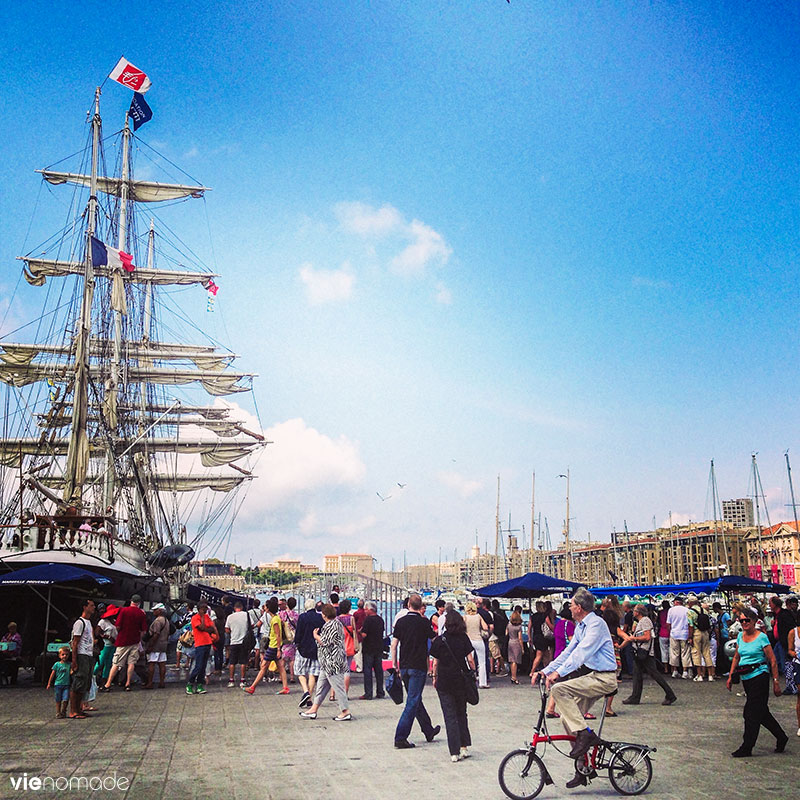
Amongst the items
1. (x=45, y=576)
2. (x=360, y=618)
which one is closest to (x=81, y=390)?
(x=45, y=576)

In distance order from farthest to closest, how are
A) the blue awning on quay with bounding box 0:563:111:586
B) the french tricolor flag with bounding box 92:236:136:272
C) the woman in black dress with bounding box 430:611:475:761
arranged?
the french tricolor flag with bounding box 92:236:136:272 → the blue awning on quay with bounding box 0:563:111:586 → the woman in black dress with bounding box 430:611:475:761

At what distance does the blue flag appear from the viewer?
132 ft

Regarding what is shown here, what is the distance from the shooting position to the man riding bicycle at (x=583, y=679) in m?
7.22

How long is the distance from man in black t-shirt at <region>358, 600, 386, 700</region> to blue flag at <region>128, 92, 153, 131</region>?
3424 centimetres

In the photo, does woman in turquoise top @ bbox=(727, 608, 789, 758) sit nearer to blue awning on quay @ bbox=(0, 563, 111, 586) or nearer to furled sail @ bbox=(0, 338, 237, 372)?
blue awning on quay @ bbox=(0, 563, 111, 586)

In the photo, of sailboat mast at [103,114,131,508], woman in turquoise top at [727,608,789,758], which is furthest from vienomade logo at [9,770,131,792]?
sailboat mast at [103,114,131,508]

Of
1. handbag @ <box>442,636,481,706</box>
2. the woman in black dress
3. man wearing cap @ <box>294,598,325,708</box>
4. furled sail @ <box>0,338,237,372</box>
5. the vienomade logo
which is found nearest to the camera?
the vienomade logo

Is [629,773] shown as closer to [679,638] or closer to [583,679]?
[583,679]

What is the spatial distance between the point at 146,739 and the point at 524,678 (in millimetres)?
11539

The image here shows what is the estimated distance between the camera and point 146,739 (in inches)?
398

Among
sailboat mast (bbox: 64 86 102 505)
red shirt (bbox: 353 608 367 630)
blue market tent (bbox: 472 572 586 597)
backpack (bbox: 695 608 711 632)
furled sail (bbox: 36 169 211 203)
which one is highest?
furled sail (bbox: 36 169 211 203)

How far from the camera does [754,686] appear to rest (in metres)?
9.13

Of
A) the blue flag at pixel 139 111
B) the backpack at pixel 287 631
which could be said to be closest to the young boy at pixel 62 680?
the backpack at pixel 287 631

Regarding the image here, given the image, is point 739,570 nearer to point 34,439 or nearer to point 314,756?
point 34,439
